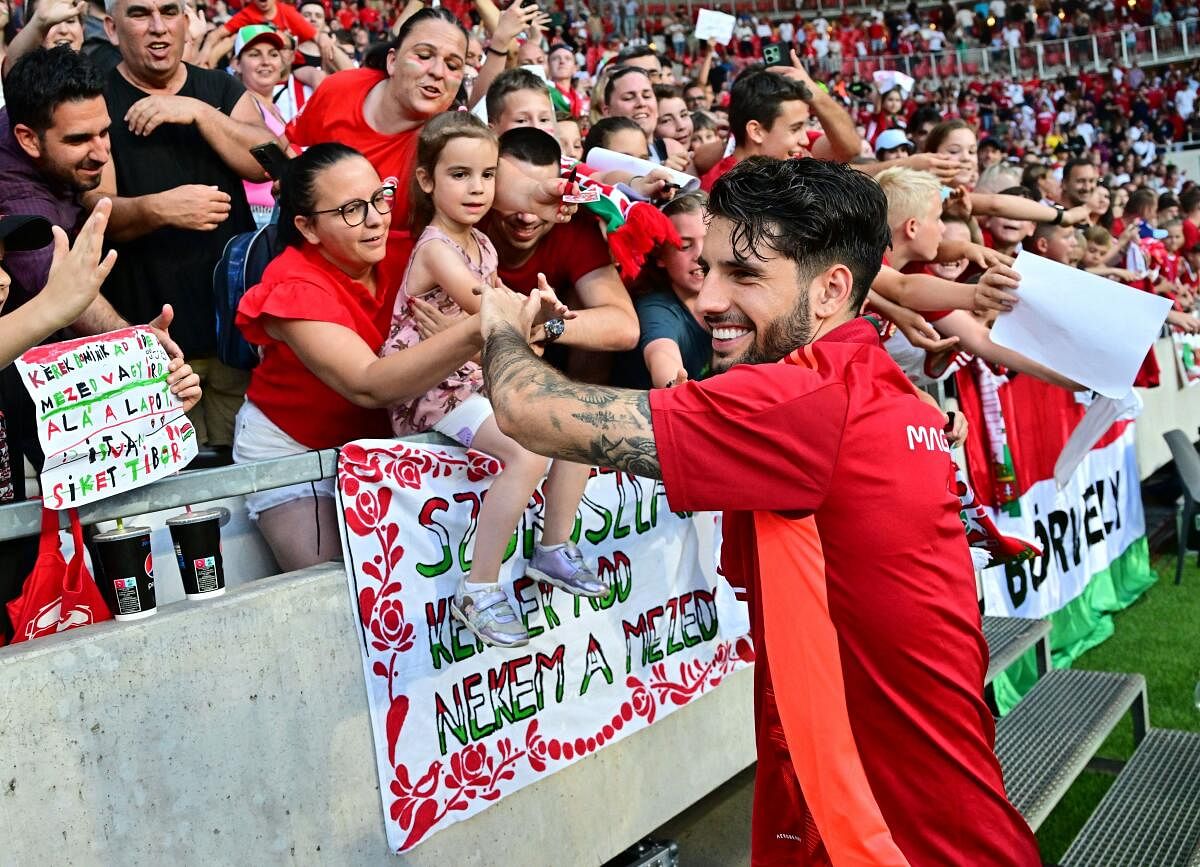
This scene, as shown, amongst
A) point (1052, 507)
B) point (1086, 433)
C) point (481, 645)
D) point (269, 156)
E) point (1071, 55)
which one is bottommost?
point (1052, 507)

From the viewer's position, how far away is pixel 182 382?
2.66m

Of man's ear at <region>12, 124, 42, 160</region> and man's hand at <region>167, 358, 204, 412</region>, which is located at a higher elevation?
man's ear at <region>12, 124, 42, 160</region>

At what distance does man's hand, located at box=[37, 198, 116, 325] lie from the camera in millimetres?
2287

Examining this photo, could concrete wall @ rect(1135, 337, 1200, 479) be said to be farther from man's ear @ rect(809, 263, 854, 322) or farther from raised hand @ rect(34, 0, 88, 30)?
raised hand @ rect(34, 0, 88, 30)

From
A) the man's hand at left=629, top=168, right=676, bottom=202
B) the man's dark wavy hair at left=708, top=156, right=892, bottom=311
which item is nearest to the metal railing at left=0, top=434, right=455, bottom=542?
the man's dark wavy hair at left=708, top=156, right=892, bottom=311

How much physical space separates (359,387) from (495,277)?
0.70 m

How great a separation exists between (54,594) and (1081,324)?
Result: 3241 millimetres

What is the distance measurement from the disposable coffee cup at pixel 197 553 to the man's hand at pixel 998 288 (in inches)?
108

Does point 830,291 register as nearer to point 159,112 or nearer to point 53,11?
point 159,112

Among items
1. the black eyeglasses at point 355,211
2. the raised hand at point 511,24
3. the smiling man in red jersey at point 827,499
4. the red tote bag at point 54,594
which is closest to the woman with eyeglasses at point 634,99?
the raised hand at point 511,24

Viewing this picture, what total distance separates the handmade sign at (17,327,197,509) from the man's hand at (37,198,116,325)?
89 mm

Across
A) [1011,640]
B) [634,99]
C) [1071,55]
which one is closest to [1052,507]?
[1011,640]

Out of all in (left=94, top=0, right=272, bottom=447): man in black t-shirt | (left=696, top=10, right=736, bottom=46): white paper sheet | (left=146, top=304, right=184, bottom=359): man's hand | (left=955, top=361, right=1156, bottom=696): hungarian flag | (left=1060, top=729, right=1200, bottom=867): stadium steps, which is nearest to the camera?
(left=146, top=304, right=184, bottom=359): man's hand

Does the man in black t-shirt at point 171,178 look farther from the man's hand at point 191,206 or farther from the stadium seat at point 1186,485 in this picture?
the stadium seat at point 1186,485
